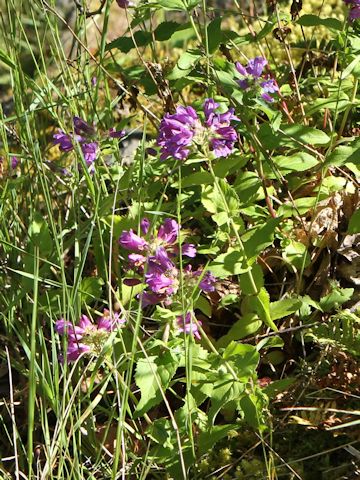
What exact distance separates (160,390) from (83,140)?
0.71 meters

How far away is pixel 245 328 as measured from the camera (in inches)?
82.9

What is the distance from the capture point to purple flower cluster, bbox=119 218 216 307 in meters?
1.73

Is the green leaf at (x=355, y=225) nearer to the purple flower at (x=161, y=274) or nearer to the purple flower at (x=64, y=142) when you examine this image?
the purple flower at (x=161, y=274)

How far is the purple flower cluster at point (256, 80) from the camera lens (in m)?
2.00

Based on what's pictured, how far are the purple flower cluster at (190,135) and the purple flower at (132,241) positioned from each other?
0.20 meters

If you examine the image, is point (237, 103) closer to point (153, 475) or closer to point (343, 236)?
point (343, 236)

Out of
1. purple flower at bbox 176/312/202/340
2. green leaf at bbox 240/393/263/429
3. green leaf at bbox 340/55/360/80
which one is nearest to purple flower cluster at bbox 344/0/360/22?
green leaf at bbox 340/55/360/80

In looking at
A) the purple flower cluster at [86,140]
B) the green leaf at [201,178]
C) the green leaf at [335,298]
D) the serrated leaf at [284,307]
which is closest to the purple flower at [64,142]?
the purple flower cluster at [86,140]

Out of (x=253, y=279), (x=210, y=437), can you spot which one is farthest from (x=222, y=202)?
(x=210, y=437)

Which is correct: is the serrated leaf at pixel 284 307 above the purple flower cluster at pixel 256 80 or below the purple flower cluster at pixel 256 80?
below

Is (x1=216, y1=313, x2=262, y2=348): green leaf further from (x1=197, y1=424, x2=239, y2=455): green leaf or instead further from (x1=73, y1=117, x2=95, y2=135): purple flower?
(x1=73, y1=117, x2=95, y2=135): purple flower

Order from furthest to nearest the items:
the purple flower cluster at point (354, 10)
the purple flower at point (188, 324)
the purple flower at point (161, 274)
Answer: the purple flower cluster at point (354, 10), the purple flower at point (188, 324), the purple flower at point (161, 274)

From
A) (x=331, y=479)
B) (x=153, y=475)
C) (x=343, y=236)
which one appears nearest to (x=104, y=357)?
(x=153, y=475)

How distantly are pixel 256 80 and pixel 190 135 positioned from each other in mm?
309
